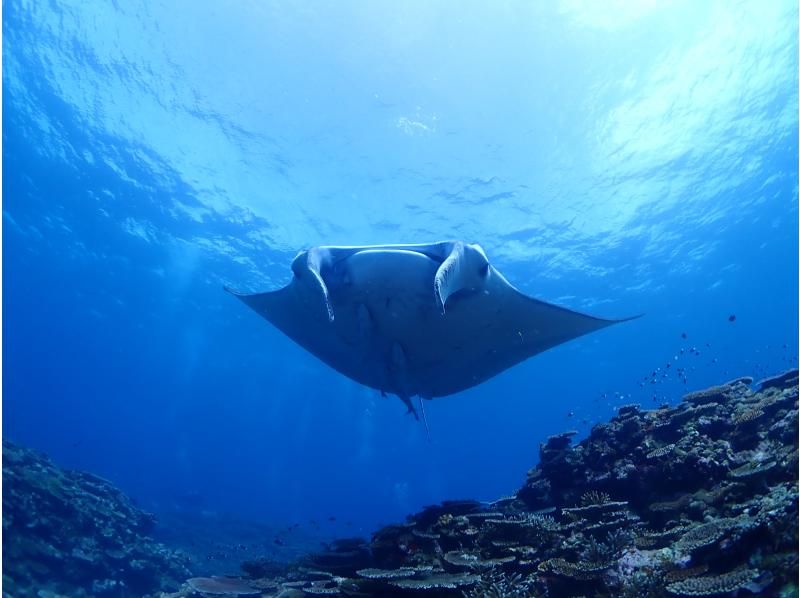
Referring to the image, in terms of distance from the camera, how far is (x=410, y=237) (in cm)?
2322

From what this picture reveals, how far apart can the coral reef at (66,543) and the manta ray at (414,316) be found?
22.7ft

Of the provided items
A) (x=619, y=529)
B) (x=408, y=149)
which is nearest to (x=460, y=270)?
(x=619, y=529)

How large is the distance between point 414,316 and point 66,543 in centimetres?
969

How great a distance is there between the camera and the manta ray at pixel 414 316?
5516 millimetres

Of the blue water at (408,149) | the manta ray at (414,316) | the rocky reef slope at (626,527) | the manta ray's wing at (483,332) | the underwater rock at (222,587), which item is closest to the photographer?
the rocky reef slope at (626,527)

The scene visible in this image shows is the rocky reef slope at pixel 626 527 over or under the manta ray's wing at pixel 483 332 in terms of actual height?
under

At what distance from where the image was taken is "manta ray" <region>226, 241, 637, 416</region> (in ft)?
18.1

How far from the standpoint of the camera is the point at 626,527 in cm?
504

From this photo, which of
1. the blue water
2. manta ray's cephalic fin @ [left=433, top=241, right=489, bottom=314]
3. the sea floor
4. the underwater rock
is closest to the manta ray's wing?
manta ray's cephalic fin @ [left=433, top=241, right=489, bottom=314]

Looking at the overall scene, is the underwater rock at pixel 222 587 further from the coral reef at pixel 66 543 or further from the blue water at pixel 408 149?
the blue water at pixel 408 149

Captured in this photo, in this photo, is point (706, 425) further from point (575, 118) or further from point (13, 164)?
point (13, 164)

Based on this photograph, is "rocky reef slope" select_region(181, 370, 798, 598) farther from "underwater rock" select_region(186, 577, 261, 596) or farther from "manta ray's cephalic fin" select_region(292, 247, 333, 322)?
"manta ray's cephalic fin" select_region(292, 247, 333, 322)

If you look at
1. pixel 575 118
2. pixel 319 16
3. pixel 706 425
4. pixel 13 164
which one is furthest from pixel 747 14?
pixel 13 164

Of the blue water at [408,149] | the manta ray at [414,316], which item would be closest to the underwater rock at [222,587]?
the manta ray at [414,316]
